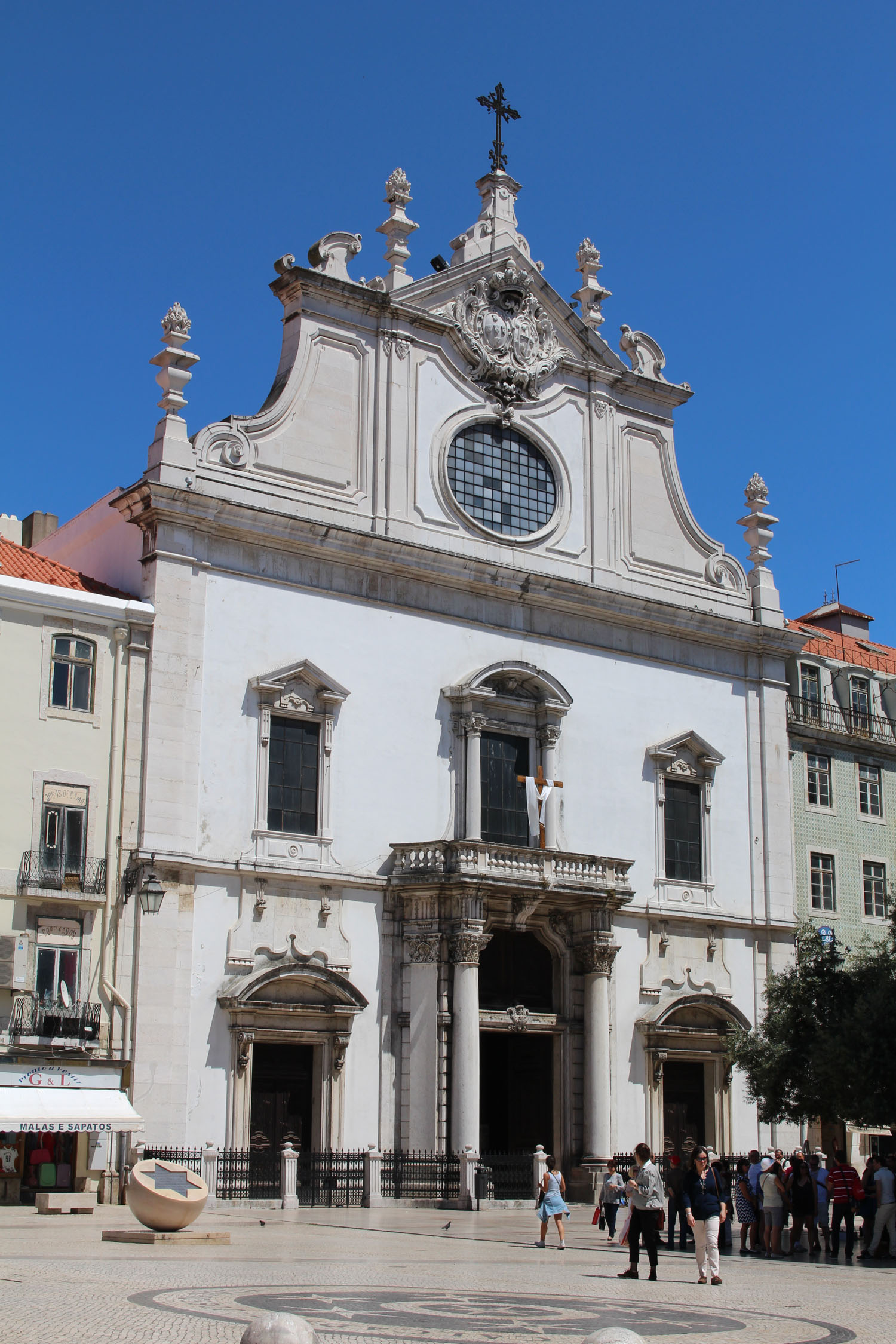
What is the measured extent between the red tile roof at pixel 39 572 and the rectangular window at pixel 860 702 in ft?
70.8

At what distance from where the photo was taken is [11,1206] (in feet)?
93.6

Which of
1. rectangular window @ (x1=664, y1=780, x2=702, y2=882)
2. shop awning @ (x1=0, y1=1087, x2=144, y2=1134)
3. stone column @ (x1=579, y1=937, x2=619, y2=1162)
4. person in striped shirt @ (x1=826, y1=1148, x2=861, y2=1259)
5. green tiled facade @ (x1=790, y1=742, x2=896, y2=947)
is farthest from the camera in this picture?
green tiled facade @ (x1=790, y1=742, x2=896, y2=947)

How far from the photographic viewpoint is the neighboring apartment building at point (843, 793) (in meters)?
42.8

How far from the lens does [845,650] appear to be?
48.2m

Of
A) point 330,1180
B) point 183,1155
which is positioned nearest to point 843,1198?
point 330,1180

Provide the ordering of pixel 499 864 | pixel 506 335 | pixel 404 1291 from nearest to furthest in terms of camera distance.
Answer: pixel 404 1291 < pixel 499 864 < pixel 506 335

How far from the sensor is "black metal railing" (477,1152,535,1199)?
3297 cm

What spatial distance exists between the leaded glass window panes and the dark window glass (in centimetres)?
533

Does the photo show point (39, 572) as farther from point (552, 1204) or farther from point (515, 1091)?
point (552, 1204)

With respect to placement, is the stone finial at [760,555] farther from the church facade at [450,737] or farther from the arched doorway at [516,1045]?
the arched doorway at [516,1045]

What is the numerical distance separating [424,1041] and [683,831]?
9606mm

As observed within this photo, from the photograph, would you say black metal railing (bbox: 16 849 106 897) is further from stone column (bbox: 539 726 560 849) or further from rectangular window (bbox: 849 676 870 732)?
rectangular window (bbox: 849 676 870 732)

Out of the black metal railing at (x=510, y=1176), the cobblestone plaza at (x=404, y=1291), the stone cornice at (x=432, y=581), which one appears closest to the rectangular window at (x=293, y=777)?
the stone cornice at (x=432, y=581)

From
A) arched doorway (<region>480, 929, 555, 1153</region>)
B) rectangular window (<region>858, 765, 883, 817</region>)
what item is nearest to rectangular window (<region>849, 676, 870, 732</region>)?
rectangular window (<region>858, 765, 883, 817</region>)
